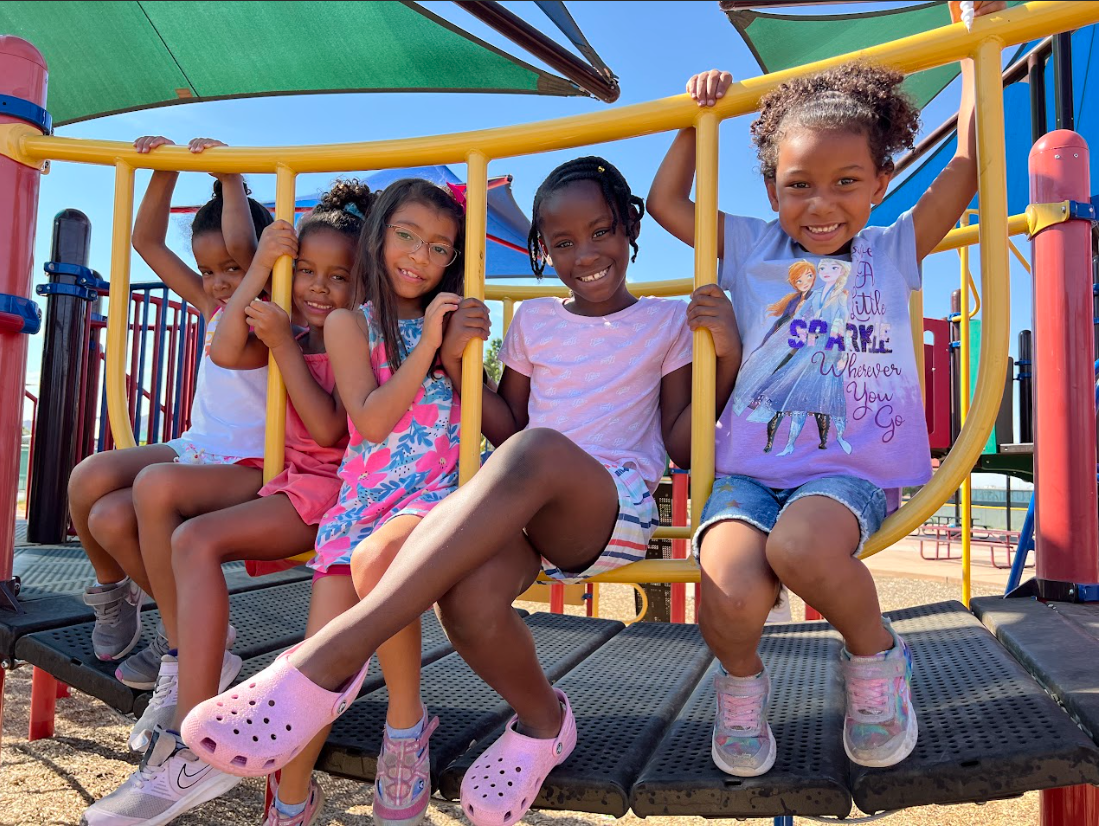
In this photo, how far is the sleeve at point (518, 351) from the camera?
1.62 meters

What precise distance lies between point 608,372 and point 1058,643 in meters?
0.93

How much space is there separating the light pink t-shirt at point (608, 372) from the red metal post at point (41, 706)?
2.23 m

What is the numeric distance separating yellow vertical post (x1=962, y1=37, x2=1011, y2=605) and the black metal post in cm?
354

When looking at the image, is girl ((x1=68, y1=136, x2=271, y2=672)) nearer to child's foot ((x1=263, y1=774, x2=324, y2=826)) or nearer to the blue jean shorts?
child's foot ((x1=263, y1=774, x2=324, y2=826))

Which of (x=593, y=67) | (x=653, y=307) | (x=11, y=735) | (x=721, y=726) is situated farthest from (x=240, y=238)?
(x=593, y=67)

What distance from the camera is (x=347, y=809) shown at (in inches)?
93.5

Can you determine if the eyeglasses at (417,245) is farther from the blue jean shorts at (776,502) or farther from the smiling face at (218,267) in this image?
the blue jean shorts at (776,502)

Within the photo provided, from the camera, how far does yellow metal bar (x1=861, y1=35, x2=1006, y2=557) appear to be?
1.16 m

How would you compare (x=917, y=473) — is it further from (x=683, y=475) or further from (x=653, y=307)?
(x=683, y=475)

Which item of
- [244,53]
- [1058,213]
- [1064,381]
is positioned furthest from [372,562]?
[244,53]

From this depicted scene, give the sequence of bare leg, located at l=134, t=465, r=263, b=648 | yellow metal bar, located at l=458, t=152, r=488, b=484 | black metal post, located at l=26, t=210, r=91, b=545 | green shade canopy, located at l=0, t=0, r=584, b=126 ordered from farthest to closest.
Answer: green shade canopy, located at l=0, t=0, r=584, b=126, black metal post, located at l=26, t=210, r=91, b=545, bare leg, located at l=134, t=465, r=263, b=648, yellow metal bar, located at l=458, t=152, r=488, b=484

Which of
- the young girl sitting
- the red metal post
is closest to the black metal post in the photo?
the red metal post

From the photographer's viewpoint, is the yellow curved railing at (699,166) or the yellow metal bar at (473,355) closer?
the yellow curved railing at (699,166)

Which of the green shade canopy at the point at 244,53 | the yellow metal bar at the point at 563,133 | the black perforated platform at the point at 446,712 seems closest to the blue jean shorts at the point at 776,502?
the black perforated platform at the point at 446,712
